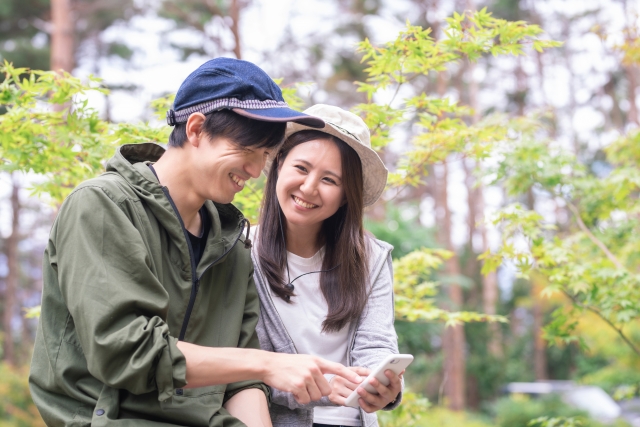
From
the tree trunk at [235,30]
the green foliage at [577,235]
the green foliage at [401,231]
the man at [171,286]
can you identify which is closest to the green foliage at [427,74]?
the green foliage at [577,235]

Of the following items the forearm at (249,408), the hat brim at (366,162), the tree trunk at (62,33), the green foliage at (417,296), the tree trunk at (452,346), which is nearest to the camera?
the forearm at (249,408)

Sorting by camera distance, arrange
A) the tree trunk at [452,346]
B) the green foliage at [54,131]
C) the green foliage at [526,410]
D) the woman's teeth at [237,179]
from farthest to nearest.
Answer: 1. the tree trunk at [452,346]
2. the green foliage at [526,410]
3. the green foliage at [54,131]
4. the woman's teeth at [237,179]

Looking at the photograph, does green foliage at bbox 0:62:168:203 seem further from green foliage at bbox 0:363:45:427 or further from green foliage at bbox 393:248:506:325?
green foliage at bbox 0:363:45:427

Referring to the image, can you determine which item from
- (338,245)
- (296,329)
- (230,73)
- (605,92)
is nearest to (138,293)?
(230,73)

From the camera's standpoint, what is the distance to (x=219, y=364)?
1.55 m

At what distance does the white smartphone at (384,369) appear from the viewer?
179 cm

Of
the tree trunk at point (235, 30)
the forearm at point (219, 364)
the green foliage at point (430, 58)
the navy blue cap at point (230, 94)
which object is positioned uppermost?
the tree trunk at point (235, 30)

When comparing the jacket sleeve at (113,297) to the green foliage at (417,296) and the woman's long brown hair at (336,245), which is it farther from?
the green foliage at (417,296)

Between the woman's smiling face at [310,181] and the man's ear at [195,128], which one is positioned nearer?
the man's ear at [195,128]

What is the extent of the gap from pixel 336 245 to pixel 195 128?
876 millimetres

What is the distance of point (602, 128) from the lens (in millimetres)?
17484

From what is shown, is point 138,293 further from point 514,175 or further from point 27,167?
point 514,175

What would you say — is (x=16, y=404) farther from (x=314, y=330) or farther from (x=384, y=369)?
(x=384, y=369)

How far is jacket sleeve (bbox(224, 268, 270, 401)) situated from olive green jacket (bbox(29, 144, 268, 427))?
10cm
